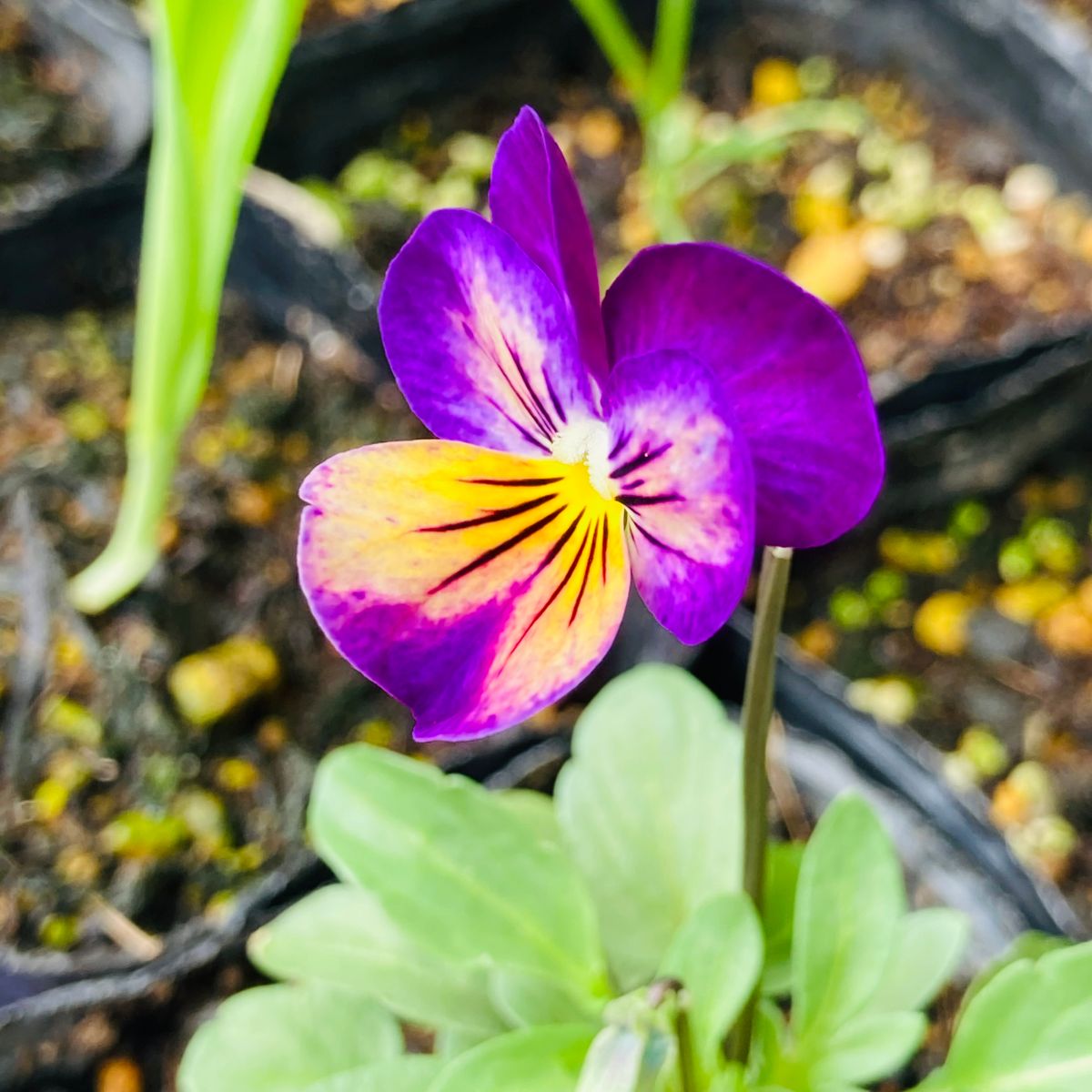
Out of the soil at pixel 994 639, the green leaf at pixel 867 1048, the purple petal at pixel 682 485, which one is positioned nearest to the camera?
the purple petal at pixel 682 485

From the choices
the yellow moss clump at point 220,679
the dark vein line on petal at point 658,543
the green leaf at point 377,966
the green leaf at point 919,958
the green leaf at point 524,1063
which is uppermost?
the dark vein line on petal at point 658,543

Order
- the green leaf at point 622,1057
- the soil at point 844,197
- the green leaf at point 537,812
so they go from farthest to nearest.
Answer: the soil at point 844,197, the green leaf at point 537,812, the green leaf at point 622,1057

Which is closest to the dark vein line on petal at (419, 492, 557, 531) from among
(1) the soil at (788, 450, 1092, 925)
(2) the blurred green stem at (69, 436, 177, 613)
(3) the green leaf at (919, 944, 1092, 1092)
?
(3) the green leaf at (919, 944, 1092, 1092)

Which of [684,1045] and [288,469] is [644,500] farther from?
[288,469]

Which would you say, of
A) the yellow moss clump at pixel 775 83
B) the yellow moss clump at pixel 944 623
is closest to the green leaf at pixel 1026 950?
the yellow moss clump at pixel 944 623

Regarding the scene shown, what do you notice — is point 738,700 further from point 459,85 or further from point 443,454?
point 459,85

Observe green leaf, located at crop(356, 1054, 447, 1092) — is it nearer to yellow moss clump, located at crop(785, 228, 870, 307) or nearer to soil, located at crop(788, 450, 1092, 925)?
soil, located at crop(788, 450, 1092, 925)

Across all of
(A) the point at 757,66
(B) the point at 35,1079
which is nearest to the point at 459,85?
(A) the point at 757,66

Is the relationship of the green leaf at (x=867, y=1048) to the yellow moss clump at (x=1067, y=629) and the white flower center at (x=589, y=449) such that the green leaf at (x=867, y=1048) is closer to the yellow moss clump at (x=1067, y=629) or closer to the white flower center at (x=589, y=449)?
the white flower center at (x=589, y=449)
